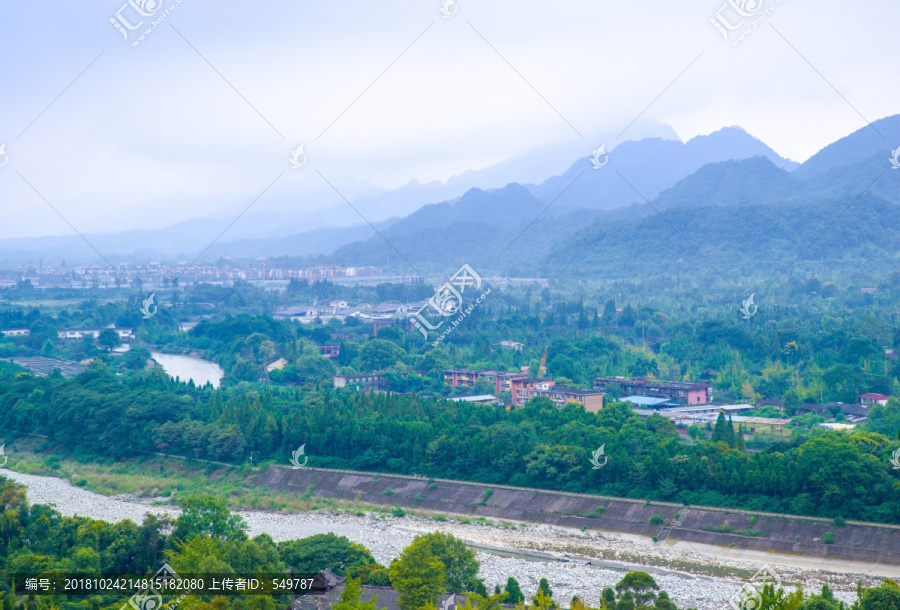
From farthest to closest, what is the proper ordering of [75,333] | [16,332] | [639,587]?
[75,333]
[16,332]
[639,587]

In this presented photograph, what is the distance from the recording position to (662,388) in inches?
1266

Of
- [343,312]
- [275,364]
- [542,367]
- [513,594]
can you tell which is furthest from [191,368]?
[513,594]

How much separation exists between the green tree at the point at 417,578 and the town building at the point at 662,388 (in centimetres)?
1886

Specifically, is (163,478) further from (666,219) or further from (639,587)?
(666,219)

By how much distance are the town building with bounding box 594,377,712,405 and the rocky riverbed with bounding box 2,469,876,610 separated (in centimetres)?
1274

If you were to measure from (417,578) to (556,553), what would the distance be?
17.9ft

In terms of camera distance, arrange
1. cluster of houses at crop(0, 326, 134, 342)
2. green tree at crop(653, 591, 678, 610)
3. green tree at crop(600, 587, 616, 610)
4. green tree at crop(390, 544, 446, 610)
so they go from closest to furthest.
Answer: green tree at crop(390, 544, 446, 610) → green tree at crop(653, 591, 678, 610) → green tree at crop(600, 587, 616, 610) → cluster of houses at crop(0, 326, 134, 342)

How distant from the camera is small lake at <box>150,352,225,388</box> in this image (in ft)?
127

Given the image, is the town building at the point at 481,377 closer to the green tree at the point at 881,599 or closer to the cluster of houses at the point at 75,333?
the cluster of houses at the point at 75,333

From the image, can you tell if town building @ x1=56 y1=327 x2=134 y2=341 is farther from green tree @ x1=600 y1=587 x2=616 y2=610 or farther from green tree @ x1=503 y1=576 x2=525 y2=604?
green tree @ x1=600 y1=587 x2=616 y2=610

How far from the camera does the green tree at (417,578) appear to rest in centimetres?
1310

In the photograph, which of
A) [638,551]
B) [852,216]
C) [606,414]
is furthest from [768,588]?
[852,216]

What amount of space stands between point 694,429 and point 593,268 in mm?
64875

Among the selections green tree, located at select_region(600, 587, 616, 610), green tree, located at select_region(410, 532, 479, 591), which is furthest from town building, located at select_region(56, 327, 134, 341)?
green tree, located at select_region(600, 587, 616, 610)
